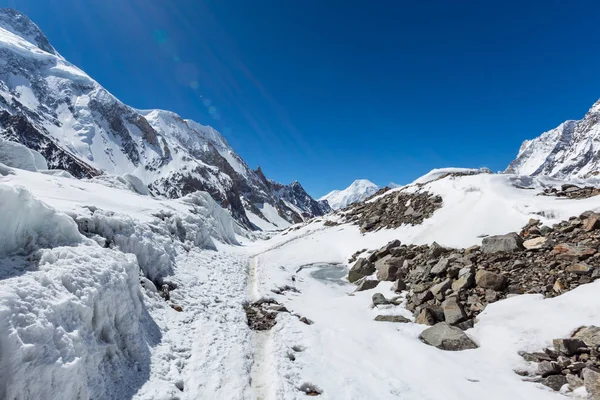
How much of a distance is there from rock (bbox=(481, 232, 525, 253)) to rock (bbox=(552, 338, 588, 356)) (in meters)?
8.04

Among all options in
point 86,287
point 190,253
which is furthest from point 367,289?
point 86,287

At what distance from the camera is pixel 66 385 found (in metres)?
6.25

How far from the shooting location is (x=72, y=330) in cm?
712

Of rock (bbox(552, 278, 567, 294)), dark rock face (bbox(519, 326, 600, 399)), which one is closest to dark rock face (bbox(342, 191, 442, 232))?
rock (bbox(552, 278, 567, 294))

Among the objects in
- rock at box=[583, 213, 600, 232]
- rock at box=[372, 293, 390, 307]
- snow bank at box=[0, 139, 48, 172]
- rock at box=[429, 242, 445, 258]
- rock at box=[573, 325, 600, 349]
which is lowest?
rock at box=[573, 325, 600, 349]

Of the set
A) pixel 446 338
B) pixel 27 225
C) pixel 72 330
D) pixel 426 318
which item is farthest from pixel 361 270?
pixel 27 225

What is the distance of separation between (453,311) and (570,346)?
4.39 metres

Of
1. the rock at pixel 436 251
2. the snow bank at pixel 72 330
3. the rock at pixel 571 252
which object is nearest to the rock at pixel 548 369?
the rock at pixel 571 252

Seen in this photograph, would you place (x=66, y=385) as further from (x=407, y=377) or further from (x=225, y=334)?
(x=407, y=377)

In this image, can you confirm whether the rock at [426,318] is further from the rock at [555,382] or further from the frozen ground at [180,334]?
the rock at [555,382]

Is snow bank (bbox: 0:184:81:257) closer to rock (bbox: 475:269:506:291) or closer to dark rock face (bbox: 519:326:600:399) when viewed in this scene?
dark rock face (bbox: 519:326:600:399)

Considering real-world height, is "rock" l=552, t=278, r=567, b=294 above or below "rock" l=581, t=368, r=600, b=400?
above

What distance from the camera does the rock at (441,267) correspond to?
1750 centimetres

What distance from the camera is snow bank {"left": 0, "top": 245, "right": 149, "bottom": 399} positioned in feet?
18.8
